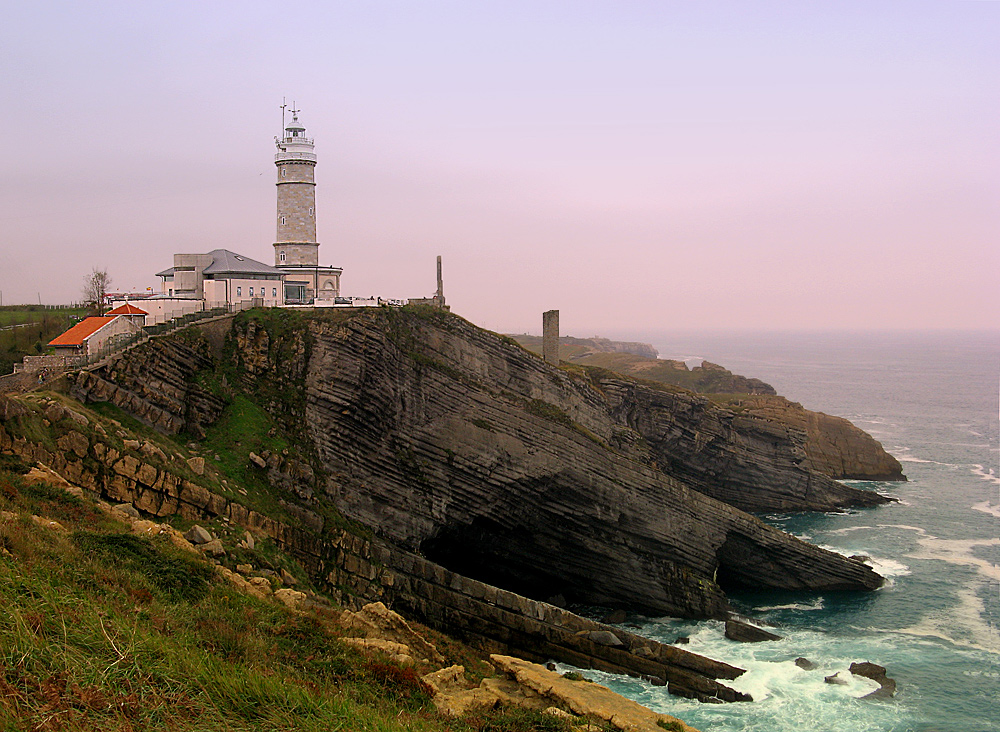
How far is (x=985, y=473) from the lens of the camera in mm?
65750

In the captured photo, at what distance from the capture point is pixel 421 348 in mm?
37562

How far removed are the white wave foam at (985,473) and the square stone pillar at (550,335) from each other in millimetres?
41036

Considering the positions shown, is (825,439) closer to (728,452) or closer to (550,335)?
(728,452)

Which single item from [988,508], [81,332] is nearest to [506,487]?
[81,332]

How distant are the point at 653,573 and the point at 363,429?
17054mm

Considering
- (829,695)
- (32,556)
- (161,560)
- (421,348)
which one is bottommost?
(829,695)

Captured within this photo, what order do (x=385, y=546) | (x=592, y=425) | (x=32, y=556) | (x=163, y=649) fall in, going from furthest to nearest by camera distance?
(x=592, y=425)
(x=385, y=546)
(x=32, y=556)
(x=163, y=649)

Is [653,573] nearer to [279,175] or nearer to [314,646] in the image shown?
[314,646]

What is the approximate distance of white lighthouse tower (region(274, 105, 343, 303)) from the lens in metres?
45.1

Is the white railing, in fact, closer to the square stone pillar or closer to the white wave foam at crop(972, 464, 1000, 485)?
the square stone pillar

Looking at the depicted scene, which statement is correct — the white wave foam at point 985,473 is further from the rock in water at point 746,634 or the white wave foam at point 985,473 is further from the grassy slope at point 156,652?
the grassy slope at point 156,652

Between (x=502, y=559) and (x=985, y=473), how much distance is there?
52283 mm

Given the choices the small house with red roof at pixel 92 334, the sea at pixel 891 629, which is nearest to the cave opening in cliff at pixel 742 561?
the sea at pixel 891 629

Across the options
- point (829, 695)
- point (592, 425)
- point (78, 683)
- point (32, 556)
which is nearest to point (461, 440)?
point (592, 425)
